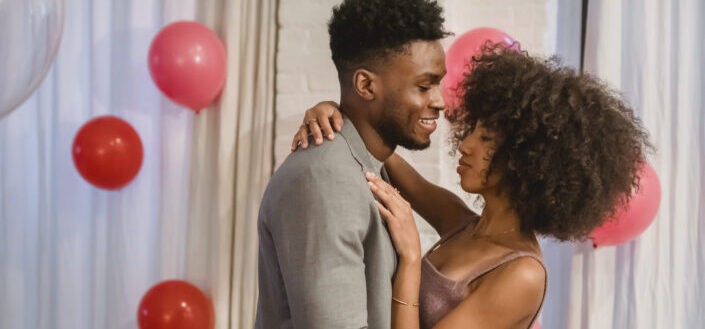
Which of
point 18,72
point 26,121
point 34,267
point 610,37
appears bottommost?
point 34,267

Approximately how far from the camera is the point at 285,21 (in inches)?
104

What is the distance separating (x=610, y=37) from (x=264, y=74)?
117 centimetres

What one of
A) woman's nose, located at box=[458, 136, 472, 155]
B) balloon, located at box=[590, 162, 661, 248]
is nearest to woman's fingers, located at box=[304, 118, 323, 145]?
woman's nose, located at box=[458, 136, 472, 155]

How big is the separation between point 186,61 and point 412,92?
117cm

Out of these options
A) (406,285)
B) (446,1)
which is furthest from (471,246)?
(446,1)

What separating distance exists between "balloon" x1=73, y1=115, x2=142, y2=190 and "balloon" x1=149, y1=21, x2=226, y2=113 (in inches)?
8.5

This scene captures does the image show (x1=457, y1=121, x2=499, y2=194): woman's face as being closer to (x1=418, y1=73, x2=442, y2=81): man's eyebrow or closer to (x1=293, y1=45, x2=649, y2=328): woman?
(x1=293, y1=45, x2=649, y2=328): woman

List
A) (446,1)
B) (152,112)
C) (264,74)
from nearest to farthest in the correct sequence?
(446,1) < (264,74) < (152,112)

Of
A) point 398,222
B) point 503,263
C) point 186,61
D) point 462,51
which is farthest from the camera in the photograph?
point 186,61

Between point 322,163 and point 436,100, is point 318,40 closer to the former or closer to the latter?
point 436,100

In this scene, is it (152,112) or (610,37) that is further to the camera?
(152,112)

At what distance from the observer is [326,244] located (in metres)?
1.29

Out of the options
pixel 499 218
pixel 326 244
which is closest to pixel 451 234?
pixel 499 218

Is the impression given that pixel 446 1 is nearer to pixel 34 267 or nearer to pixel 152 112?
pixel 152 112
